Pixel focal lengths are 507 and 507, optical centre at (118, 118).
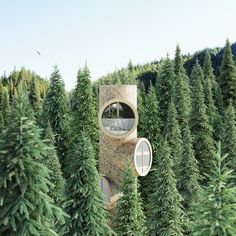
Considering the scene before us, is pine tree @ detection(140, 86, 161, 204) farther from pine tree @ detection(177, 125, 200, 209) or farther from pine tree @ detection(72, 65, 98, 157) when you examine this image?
pine tree @ detection(177, 125, 200, 209)

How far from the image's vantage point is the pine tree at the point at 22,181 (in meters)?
14.3

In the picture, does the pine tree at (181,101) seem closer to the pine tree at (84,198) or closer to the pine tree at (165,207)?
the pine tree at (165,207)

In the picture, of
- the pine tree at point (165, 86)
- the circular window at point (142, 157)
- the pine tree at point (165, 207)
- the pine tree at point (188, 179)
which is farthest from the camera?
the pine tree at point (165, 86)

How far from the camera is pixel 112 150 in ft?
102

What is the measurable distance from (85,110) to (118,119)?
15.0m

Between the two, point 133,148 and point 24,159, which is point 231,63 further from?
point 24,159

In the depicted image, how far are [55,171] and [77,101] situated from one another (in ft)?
37.6

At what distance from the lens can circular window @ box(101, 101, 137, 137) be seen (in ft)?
102

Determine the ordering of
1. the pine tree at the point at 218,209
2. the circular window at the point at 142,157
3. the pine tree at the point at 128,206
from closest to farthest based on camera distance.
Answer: the pine tree at the point at 218,209
the pine tree at the point at 128,206
the circular window at the point at 142,157

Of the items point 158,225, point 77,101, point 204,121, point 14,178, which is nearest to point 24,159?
point 14,178

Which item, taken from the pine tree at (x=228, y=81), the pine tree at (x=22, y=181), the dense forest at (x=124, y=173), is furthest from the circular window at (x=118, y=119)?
the pine tree at (x=228, y=81)

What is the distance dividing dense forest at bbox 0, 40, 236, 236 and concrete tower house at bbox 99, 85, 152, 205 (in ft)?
5.38

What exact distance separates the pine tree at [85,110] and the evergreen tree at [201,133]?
991cm

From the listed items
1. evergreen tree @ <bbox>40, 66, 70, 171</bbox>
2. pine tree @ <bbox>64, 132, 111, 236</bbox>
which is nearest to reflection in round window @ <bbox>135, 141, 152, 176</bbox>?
pine tree @ <bbox>64, 132, 111, 236</bbox>
